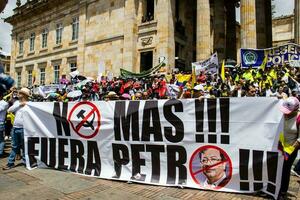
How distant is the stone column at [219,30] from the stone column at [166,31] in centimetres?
517

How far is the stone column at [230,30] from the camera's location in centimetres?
2845

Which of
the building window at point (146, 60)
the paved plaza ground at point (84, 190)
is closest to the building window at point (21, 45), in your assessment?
the building window at point (146, 60)

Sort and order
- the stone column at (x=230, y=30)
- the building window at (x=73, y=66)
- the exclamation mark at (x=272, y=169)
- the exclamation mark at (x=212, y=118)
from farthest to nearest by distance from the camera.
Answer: the building window at (x=73, y=66) < the stone column at (x=230, y=30) < the exclamation mark at (x=212, y=118) < the exclamation mark at (x=272, y=169)

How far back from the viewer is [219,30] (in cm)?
2577

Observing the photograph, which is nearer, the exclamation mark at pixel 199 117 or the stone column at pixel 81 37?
the exclamation mark at pixel 199 117

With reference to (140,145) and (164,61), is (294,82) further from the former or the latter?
(164,61)

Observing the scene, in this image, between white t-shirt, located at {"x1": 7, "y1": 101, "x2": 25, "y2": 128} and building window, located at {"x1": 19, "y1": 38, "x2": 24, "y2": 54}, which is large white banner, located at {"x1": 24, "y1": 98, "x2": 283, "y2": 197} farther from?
building window, located at {"x1": 19, "y1": 38, "x2": 24, "y2": 54}

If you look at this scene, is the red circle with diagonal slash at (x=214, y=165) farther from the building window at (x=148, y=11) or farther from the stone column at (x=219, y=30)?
the stone column at (x=219, y=30)

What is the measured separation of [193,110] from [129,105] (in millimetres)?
1315

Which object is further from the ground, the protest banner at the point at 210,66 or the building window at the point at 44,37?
the building window at the point at 44,37

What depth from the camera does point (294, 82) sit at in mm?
9961

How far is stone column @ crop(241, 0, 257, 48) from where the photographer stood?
60.3 feet

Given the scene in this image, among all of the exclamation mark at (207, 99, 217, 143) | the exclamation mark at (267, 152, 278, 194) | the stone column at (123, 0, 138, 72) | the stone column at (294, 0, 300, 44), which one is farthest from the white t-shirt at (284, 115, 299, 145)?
the stone column at (123, 0, 138, 72)

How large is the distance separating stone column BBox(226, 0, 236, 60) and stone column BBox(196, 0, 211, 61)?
8013mm
